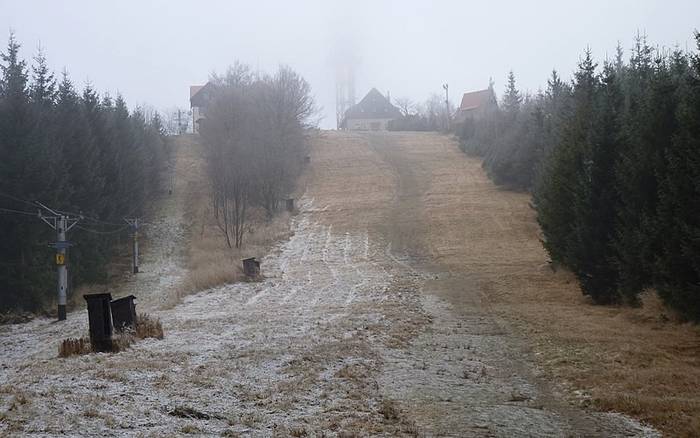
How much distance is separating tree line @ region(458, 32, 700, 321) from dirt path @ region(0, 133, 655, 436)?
3.39m

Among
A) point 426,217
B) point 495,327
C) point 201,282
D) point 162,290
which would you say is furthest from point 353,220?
point 495,327

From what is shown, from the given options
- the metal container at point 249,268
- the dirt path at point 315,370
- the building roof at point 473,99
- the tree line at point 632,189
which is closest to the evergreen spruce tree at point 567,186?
the tree line at point 632,189

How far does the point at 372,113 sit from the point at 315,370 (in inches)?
3871

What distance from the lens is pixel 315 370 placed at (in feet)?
31.9

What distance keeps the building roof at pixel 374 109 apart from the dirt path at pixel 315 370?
256ft

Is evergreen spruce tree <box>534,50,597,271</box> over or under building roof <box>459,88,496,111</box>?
under

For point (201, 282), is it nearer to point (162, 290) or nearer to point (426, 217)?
point (162, 290)

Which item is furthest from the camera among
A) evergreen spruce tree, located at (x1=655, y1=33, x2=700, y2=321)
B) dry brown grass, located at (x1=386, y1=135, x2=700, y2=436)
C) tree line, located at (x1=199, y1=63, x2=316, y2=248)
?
tree line, located at (x1=199, y1=63, x2=316, y2=248)

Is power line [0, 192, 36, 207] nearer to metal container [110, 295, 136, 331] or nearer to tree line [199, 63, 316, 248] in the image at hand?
tree line [199, 63, 316, 248]

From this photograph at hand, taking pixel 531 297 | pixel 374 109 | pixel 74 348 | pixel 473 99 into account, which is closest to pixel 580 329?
pixel 531 297

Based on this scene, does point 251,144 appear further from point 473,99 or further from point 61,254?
point 473,99

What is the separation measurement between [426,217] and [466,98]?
66.1m

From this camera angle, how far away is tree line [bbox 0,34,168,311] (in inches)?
1104

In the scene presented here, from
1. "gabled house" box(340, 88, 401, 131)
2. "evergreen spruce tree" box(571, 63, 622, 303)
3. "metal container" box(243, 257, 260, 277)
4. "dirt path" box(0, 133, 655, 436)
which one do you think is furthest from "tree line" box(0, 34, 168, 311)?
"gabled house" box(340, 88, 401, 131)
